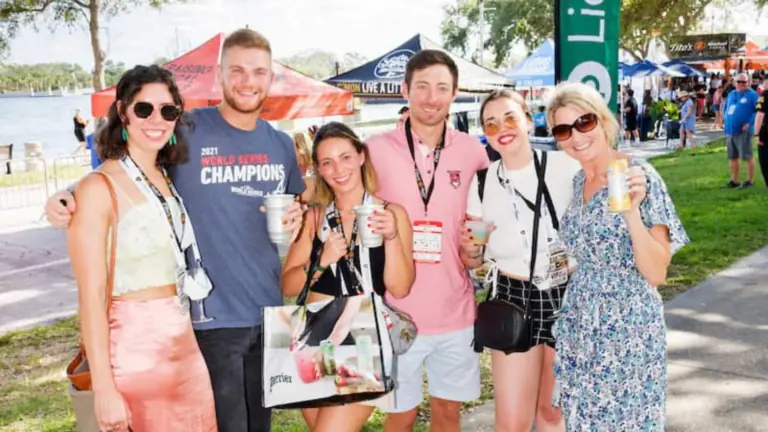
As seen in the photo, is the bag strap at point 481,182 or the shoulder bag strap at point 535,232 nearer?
the shoulder bag strap at point 535,232

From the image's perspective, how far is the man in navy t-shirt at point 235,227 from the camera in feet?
9.56

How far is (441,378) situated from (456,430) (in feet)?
1.02

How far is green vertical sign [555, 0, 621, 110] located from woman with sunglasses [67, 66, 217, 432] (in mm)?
2330

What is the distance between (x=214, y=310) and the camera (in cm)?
292

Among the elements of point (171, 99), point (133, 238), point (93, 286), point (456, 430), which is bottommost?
point (456, 430)

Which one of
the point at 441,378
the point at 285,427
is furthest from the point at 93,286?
the point at 285,427

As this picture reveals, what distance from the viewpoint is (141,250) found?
2.45m

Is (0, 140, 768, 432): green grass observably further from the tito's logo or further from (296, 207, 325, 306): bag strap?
the tito's logo

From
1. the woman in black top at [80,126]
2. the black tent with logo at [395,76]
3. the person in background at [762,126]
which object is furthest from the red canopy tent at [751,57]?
the woman in black top at [80,126]

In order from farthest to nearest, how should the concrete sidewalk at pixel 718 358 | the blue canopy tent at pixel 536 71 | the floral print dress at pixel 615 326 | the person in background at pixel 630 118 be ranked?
the person in background at pixel 630 118 < the blue canopy tent at pixel 536 71 < the concrete sidewalk at pixel 718 358 < the floral print dress at pixel 615 326

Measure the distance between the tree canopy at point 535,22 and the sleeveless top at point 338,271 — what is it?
23.3 m

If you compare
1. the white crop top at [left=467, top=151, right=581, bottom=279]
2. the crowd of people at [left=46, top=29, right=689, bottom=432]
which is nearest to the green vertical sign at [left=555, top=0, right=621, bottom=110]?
the crowd of people at [left=46, top=29, right=689, bottom=432]

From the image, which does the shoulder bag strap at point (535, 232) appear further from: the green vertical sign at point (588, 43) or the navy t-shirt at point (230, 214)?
the navy t-shirt at point (230, 214)

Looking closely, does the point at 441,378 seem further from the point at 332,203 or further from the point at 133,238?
the point at 133,238
